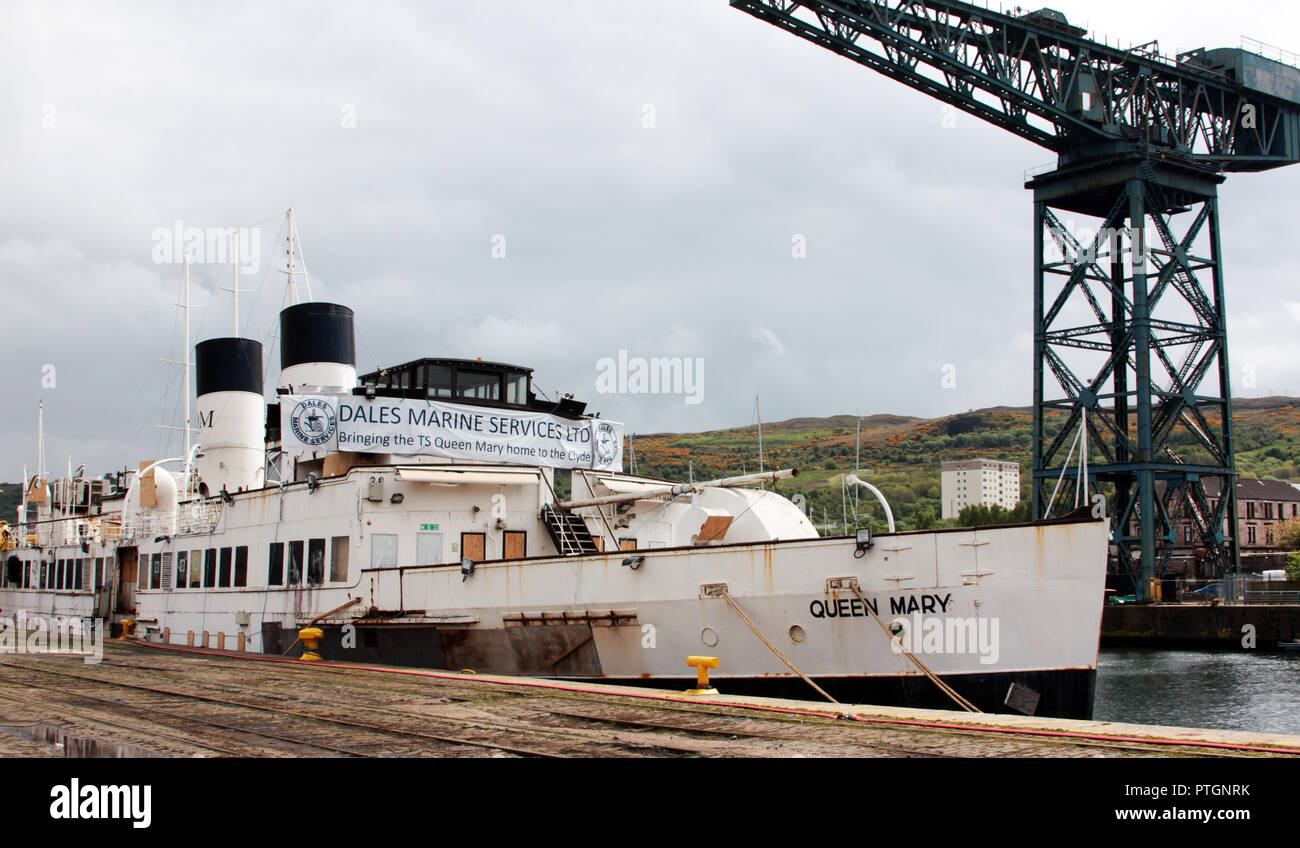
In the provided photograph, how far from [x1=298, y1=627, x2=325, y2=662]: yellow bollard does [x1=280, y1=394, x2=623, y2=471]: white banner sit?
11.6 ft

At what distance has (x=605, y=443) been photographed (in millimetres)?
22734

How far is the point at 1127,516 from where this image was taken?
47.3m

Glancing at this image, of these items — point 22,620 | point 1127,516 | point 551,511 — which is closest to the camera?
point 551,511

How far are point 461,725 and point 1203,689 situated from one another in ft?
83.3

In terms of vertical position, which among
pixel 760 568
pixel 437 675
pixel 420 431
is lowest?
pixel 437 675

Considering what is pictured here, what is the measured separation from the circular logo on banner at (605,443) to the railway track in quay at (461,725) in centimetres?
834

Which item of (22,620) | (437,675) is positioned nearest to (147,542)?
(22,620)

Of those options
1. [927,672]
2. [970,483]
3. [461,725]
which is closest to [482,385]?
[927,672]

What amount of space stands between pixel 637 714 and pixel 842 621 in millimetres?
4448

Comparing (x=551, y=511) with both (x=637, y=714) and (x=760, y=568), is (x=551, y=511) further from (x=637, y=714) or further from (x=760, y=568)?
(x=637, y=714)

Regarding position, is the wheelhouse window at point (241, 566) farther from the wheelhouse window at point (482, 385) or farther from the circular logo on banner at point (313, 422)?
the wheelhouse window at point (482, 385)

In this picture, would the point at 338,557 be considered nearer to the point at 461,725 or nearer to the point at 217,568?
the point at 217,568

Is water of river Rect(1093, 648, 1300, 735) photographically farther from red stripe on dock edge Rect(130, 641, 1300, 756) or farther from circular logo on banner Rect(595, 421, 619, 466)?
red stripe on dock edge Rect(130, 641, 1300, 756)
